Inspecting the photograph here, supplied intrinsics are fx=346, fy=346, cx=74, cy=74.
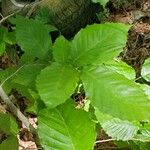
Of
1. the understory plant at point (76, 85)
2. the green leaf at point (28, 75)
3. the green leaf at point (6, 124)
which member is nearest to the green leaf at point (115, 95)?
the understory plant at point (76, 85)

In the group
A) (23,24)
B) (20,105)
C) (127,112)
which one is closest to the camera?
(127,112)

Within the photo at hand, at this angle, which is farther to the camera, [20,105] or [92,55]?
[20,105]

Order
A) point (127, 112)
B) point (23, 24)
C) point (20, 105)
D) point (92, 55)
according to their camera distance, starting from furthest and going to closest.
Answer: point (20, 105) < point (23, 24) < point (92, 55) < point (127, 112)

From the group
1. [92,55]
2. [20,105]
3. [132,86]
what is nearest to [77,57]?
[92,55]

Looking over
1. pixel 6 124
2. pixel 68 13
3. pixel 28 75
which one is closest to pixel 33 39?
pixel 28 75

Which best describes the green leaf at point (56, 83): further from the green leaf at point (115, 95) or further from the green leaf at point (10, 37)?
the green leaf at point (10, 37)

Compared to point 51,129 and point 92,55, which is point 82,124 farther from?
point 92,55

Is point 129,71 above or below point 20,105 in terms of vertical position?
above

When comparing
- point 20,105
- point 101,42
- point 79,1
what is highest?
point 101,42
